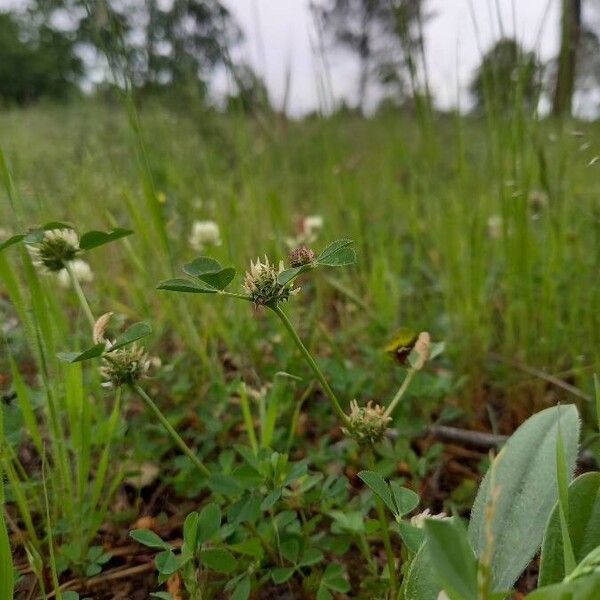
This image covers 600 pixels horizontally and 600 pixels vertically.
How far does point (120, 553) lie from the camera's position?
662 mm

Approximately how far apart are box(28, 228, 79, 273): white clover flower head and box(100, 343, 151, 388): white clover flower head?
165 millimetres

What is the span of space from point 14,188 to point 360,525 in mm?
520

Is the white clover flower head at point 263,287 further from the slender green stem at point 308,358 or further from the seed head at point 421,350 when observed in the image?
the seed head at point 421,350

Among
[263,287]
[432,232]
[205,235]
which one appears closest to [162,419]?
[263,287]

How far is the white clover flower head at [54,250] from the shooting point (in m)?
0.65

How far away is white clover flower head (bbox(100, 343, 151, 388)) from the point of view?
54cm

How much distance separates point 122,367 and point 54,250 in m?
0.19

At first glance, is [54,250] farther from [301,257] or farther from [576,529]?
[576,529]

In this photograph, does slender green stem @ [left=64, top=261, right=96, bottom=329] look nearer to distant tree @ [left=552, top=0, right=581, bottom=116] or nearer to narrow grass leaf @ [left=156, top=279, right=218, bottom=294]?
narrow grass leaf @ [left=156, top=279, right=218, bottom=294]

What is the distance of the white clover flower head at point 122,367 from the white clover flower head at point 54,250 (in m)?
0.17

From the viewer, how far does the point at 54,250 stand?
0.65 m

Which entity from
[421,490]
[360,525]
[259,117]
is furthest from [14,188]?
[259,117]

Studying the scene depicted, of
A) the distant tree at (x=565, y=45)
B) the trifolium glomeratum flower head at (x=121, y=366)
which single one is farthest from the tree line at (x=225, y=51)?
the trifolium glomeratum flower head at (x=121, y=366)

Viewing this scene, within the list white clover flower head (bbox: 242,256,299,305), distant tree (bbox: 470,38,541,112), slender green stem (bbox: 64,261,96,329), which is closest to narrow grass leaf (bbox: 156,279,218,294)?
white clover flower head (bbox: 242,256,299,305)
